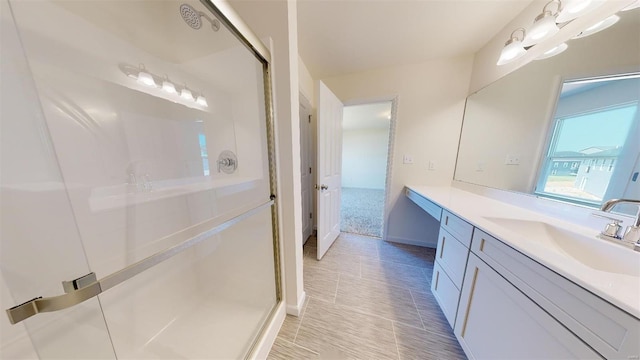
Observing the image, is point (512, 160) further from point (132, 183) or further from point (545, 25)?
point (132, 183)

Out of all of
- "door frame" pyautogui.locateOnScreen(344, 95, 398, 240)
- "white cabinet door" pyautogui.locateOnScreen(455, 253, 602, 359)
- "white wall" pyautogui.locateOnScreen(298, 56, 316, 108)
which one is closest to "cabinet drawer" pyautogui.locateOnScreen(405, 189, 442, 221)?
"door frame" pyautogui.locateOnScreen(344, 95, 398, 240)

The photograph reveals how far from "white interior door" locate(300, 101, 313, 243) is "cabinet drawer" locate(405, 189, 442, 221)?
51.2 inches

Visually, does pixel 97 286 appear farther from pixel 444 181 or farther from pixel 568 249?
pixel 444 181

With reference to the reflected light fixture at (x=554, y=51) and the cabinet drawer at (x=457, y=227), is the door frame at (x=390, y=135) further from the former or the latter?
the reflected light fixture at (x=554, y=51)

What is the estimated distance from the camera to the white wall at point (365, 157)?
538 centimetres

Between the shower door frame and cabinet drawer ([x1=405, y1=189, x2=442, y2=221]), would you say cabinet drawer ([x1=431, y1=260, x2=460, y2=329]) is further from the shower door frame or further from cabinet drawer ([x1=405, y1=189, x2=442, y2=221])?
the shower door frame

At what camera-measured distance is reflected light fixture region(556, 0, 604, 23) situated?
881 mm

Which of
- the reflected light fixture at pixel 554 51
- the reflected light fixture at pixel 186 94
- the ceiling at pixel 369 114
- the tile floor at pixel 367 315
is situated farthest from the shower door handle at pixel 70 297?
the ceiling at pixel 369 114

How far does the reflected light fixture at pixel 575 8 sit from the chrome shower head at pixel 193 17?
77.5 inches

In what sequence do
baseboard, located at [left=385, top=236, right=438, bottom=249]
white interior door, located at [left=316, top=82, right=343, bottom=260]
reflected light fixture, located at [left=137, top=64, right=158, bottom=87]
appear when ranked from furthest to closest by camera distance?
baseboard, located at [left=385, top=236, right=438, bottom=249], white interior door, located at [left=316, top=82, right=343, bottom=260], reflected light fixture, located at [left=137, top=64, right=158, bottom=87]

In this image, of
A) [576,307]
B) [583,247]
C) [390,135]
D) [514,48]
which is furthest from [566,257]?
[390,135]

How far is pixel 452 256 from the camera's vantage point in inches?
46.0

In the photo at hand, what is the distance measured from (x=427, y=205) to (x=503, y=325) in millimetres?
985

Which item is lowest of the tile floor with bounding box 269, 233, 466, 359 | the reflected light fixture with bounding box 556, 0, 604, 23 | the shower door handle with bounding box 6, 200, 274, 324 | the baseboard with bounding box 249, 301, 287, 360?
the tile floor with bounding box 269, 233, 466, 359
